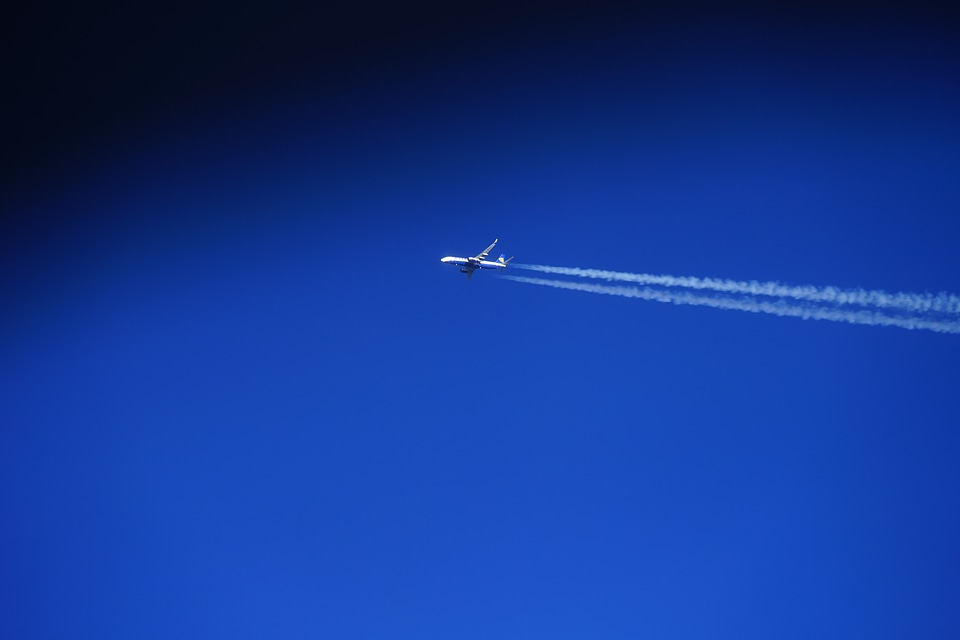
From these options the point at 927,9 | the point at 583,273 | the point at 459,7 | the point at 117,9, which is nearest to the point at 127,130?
the point at 117,9

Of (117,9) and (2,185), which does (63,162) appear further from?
(117,9)

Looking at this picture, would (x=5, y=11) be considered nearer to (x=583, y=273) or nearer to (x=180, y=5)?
(x=180, y=5)

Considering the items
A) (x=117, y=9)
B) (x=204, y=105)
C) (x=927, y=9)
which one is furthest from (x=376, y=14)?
(x=927, y=9)

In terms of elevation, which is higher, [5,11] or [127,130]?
[5,11]

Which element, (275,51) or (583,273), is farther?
(275,51)

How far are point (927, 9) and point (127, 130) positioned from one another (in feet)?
45.1

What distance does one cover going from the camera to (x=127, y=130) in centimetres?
1580

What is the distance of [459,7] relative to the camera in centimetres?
1523

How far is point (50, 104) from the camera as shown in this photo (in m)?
15.6

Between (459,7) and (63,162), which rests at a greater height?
(459,7)

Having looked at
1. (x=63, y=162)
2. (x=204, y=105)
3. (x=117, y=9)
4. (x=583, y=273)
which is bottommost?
(x=583, y=273)

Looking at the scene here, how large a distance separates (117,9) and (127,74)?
111 cm

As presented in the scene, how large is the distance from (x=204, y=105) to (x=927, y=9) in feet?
40.4

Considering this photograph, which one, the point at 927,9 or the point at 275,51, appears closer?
the point at 927,9
